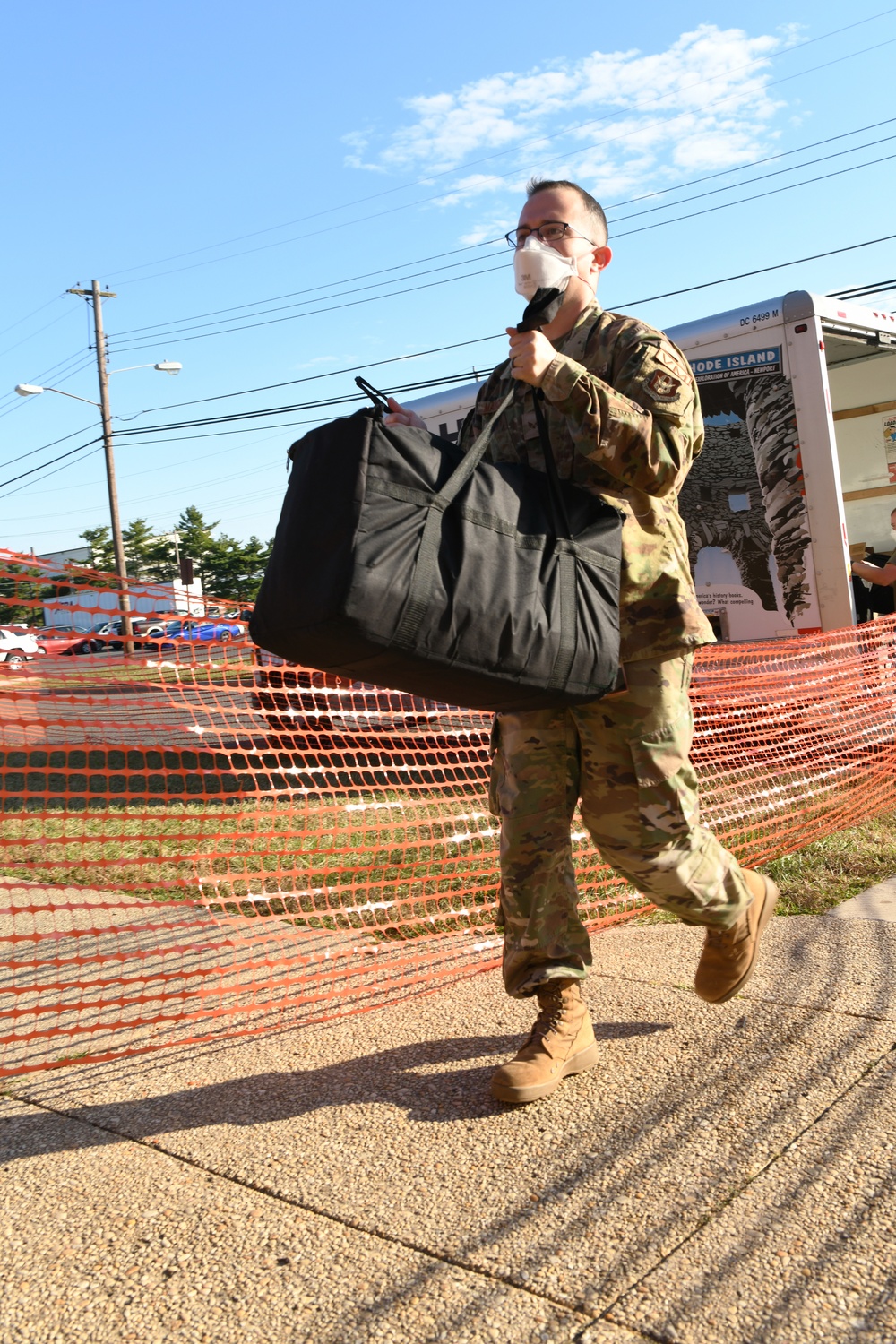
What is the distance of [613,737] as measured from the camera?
95.6 inches

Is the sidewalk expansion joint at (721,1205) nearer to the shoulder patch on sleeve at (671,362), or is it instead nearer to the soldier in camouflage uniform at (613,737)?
the soldier in camouflage uniform at (613,737)

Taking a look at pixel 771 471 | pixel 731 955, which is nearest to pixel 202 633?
pixel 731 955

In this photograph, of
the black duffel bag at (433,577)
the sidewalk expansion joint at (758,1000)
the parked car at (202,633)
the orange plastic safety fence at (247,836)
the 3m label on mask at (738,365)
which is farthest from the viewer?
the 3m label on mask at (738,365)

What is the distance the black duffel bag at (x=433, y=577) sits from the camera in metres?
1.85

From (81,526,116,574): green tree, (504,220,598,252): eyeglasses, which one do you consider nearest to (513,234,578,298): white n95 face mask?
(504,220,598,252): eyeglasses

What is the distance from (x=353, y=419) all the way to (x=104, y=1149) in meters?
1.60

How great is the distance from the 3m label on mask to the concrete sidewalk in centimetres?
586

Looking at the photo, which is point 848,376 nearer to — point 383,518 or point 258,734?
point 258,734

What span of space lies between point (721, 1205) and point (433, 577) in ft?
4.00

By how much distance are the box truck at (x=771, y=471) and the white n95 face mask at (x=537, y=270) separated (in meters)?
5.76

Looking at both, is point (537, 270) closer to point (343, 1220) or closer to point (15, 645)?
point (343, 1220)

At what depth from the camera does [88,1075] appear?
9.06 feet

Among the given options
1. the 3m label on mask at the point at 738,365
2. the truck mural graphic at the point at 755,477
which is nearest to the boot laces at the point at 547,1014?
the truck mural graphic at the point at 755,477

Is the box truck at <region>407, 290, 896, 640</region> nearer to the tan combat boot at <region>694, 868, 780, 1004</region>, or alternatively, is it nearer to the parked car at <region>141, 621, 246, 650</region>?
the parked car at <region>141, 621, 246, 650</region>
